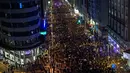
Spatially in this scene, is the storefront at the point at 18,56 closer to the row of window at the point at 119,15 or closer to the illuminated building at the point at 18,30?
the illuminated building at the point at 18,30

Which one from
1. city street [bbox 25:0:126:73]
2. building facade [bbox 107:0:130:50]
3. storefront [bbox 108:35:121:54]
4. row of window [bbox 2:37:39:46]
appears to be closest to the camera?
city street [bbox 25:0:126:73]

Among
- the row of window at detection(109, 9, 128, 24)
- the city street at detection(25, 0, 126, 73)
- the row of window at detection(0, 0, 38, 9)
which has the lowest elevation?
the city street at detection(25, 0, 126, 73)

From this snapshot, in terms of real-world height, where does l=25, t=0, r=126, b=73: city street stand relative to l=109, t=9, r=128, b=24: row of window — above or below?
below

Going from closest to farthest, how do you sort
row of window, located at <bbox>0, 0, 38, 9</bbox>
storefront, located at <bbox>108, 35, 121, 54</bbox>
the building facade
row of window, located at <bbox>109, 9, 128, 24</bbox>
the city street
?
the city street → the building facade → row of window, located at <bbox>109, 9, 128, 24</bbox> → row of window, located at <bbox>0, 0, 38, 9</bbox> → storefront, located at <bbox>108, 35, 121, 54</bbox>

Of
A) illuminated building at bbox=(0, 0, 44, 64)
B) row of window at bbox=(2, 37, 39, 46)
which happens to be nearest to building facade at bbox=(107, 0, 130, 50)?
illuminated building at bbox=(0, 0, 44, 64)

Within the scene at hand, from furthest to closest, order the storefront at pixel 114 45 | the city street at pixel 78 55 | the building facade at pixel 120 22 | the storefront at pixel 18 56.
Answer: the storefront at pixel 114 45, the storefront at pixel 18 56, the building facade at pixel 120 22, the city street at pixel 78 55

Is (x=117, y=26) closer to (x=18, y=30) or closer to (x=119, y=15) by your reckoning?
(x=119, y=15)

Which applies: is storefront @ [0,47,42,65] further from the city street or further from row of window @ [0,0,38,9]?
row of window @ [0,0,38,9]

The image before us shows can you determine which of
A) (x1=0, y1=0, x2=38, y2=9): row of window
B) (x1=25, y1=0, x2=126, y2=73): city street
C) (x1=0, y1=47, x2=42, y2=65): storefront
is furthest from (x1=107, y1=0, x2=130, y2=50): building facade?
(x1=0, y1=0, x2=38, y2=9): row of window

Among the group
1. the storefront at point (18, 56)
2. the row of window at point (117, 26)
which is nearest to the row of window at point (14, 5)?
the storefront at point (18, 56)

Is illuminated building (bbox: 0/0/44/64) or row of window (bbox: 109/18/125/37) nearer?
row of window (bbox: 109/18/125/37)
